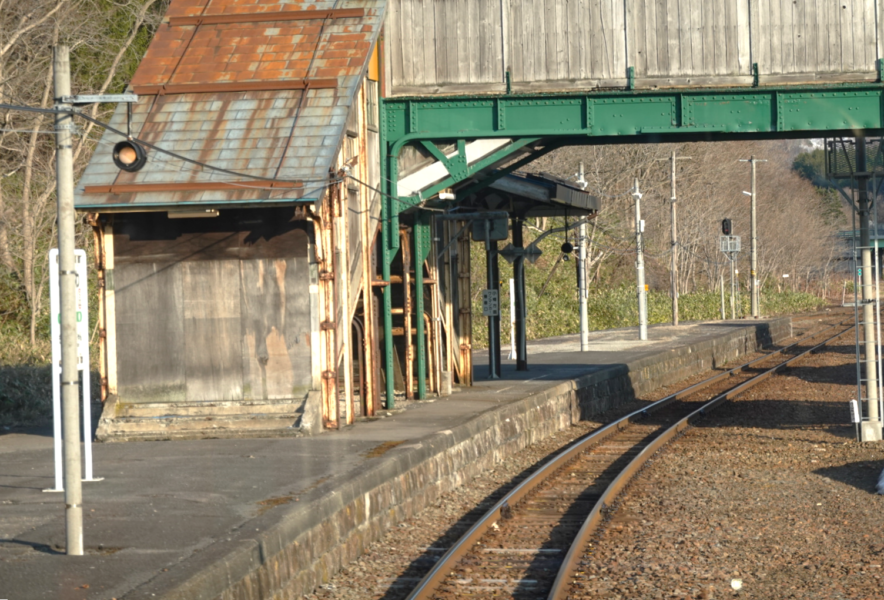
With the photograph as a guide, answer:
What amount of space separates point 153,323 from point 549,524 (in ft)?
18.3

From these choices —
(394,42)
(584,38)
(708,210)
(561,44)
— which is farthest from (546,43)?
(708,210)

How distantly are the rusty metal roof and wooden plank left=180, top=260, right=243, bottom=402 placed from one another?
1.07 meters

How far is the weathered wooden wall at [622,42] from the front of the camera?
16328mm

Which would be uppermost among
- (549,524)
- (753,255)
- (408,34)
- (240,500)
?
(408,34)

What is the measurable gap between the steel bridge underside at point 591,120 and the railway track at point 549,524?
11.0ft

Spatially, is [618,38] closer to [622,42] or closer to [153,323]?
[622,42]

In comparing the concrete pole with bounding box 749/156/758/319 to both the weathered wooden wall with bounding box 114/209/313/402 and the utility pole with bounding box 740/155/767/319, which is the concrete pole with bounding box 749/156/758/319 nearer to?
the utility pole with bounding box 740/155/767/319

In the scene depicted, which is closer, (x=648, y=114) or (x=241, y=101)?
(x=241, y=101)

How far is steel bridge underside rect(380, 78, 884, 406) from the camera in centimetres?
1627

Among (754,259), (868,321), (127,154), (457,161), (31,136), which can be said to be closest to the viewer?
(127,154)

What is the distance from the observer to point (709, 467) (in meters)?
14.3

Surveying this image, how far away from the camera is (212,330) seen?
13.8m

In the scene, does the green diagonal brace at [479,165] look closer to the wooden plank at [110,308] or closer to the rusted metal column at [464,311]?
the rusted metal column at [464,311]

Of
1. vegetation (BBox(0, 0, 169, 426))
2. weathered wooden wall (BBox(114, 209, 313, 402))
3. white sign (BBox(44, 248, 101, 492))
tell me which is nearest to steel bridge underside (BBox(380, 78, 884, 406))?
weathered wooden wall (BBox(114, 209, 313, 402))
